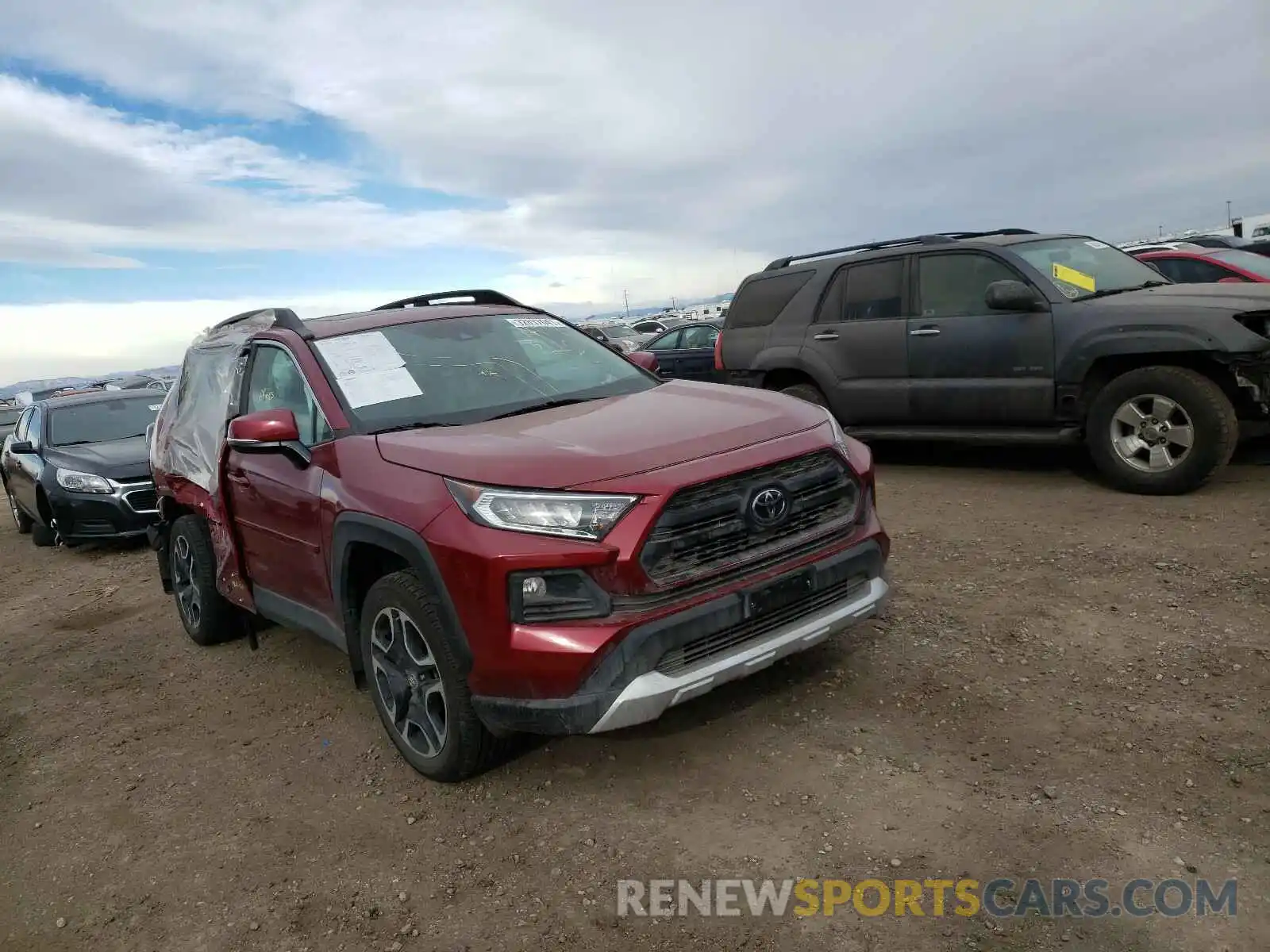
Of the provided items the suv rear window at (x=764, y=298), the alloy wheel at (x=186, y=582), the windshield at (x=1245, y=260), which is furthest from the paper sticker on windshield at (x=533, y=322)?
the windshield at (x=1245, y=260)

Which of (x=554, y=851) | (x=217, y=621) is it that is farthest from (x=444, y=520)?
(x=217, y=621)

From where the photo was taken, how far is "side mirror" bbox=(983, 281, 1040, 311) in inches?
247

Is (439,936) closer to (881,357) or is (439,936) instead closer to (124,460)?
(881,357)

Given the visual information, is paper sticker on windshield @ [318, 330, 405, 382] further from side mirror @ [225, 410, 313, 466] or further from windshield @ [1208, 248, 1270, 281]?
windshield @ [1208, 248, 1270, 281]

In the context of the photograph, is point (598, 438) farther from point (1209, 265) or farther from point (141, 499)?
point (1209, 265)

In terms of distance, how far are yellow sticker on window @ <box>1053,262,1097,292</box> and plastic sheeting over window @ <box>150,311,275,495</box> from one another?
5362mm

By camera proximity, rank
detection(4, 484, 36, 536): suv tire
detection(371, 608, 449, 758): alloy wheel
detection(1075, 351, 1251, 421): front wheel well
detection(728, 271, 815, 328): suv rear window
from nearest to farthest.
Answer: detection(371, 608, 449, 758): alloy wheel
detection(1075, 351, 1251, 421): front wheel well
detection(728, 271, 815, 328): suv rear window
detection(4, 484, 36, 536): suv tire

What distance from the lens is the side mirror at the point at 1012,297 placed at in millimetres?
6266

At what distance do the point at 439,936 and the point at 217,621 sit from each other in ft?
10.4

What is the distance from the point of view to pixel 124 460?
844cm

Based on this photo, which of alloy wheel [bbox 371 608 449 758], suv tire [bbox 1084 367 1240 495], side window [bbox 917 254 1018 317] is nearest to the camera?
alloy wheel [bbox 371 608 449 758]

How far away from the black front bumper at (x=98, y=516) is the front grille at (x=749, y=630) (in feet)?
22.8

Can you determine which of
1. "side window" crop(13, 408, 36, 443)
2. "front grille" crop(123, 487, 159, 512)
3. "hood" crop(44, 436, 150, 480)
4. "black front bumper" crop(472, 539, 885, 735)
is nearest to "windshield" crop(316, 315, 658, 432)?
"black front bumper" crop(472, 539, 885, 735)

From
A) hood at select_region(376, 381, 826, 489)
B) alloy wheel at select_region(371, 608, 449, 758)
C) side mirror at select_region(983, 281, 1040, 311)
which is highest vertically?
side mirror at select_region(983, 281, 1040, 311)
